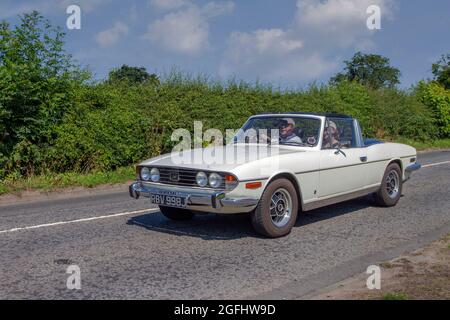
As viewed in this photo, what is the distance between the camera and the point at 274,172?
627 cm

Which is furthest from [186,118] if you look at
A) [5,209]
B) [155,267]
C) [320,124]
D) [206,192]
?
[155,267]

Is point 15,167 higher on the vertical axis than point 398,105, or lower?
lower

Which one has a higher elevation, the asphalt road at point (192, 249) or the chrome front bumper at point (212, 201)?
the chrome front bumper at point (212, 201)

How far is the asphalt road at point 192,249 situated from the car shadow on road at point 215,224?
0.05 ft

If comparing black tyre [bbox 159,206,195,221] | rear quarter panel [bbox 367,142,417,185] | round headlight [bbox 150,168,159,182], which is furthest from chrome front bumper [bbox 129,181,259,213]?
rear quarter panel [bbox 367,142,417,185]

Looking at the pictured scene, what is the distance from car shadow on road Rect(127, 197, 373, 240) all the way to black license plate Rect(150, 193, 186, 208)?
57 centimetres

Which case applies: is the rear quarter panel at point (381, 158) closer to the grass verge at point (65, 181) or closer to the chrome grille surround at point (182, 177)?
the chrome grille surround at point (182, 177)

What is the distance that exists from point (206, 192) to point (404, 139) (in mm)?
22090

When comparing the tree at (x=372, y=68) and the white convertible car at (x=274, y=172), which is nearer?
the white convertible car at (x=274, y=172)

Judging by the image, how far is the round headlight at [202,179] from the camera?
612 centimetres

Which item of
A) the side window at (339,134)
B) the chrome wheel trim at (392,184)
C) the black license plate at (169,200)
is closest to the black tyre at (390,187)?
the chrome wheel trim at (392,184)
